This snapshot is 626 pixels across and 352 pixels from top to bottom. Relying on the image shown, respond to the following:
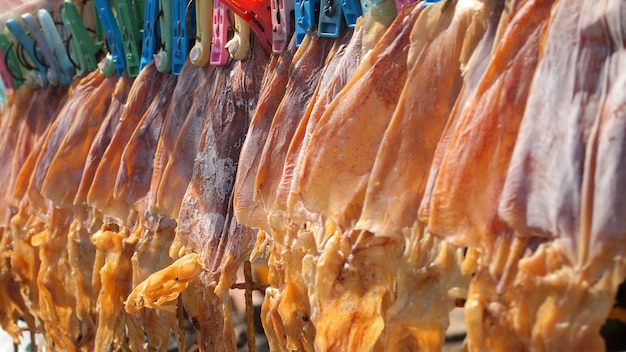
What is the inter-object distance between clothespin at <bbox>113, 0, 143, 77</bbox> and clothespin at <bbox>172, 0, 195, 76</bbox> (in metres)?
0.25

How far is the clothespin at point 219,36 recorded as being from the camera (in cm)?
240

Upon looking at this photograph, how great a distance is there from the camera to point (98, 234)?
264 centimetres

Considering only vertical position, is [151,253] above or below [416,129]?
below

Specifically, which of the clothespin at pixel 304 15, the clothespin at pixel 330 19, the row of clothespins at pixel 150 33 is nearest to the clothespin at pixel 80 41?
the row of clothespins at pixel 150 33

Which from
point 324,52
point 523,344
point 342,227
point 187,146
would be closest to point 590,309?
point 523,344

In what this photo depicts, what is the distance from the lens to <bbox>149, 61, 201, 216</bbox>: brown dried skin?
2477 mm

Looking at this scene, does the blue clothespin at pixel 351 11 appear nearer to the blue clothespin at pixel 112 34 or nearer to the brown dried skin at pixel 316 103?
the brown dried skin at pixel 316 103

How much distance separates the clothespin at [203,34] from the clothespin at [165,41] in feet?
0.57

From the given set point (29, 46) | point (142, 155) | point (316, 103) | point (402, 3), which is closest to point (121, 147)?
Answer: point (142, 155)

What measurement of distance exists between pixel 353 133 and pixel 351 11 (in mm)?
372

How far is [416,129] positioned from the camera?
5.43ft

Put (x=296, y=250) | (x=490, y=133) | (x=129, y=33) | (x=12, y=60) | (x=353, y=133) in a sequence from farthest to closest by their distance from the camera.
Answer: (x=12, y=60)
(x=129, y=33)
(x=296, y=250)
(x=353, y=133)
(x=490, y=133)

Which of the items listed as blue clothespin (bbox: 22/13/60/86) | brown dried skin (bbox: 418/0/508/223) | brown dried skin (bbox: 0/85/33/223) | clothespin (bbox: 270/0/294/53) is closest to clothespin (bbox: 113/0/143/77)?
blue clothespin (bbox: 22/13/60/86)

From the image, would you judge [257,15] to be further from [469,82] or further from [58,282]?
[58,282]
